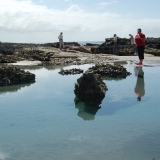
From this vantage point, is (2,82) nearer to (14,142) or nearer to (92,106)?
(92,106)

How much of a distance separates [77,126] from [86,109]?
4.29ft

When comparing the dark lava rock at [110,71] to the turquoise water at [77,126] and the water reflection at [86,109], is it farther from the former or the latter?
the water reflection at [86,109]

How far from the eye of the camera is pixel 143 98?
7.45 metres

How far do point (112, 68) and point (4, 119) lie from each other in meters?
6.91

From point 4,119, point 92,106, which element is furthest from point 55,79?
point 4,119

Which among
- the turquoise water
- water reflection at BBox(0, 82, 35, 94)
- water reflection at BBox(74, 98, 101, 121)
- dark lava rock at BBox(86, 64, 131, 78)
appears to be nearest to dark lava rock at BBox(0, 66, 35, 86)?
water reflection at BBox(0, 82, 35, 94)

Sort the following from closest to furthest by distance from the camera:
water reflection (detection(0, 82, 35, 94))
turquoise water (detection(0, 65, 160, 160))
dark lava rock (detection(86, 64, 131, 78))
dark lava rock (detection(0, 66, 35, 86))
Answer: turquoise water (detection(0, 65, 160, 160)) → water reflection (detection(0, 82, 35, 94)) → dark lava rock (detection(0, 66, 35, 86)) → dark lava rock (detection(86, 64, 131, 78))

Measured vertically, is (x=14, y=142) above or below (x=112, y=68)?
below

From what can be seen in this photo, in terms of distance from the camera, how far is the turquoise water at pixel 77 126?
13.5 ft

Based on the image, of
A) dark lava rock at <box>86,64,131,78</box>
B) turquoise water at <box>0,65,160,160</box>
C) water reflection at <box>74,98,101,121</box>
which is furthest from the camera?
dark lava rock at <box>86,64,131,78</box>

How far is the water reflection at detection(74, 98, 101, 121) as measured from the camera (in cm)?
592

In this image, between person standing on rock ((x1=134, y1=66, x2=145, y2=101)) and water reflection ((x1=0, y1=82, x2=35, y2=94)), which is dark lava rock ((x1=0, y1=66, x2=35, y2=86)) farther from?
person standing on rock ((x1=134, y1=66, x2=145, y2=101))

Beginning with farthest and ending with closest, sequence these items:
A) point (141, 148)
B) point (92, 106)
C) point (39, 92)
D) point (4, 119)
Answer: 1. point (39, 92)
2. point (92, 106)
3. point (4, 119)
4. point (141, 148)

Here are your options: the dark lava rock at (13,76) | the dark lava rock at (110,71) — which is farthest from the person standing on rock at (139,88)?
the dark lava rock at (13,76)
